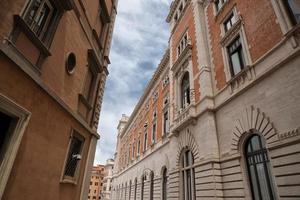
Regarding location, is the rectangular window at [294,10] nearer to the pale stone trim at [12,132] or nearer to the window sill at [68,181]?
the pale stone trim at [12,132]

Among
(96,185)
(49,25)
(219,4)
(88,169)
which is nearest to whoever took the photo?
(49,25)

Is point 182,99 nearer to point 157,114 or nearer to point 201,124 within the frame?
point 201,124

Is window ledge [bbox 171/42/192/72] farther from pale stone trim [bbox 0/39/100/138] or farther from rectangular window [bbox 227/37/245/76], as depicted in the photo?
pale stone trim [bbox 0/39/100/138]

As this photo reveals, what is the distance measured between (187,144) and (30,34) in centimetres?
989

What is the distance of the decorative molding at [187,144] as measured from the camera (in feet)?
35.1

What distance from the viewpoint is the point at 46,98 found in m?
5.03

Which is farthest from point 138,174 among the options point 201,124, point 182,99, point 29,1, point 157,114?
point 29,1

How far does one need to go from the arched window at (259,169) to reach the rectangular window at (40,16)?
326 inches

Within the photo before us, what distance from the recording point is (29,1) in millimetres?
4477

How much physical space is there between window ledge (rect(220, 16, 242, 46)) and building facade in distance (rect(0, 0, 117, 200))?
6941 mm

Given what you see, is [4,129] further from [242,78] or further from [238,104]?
[242,78]

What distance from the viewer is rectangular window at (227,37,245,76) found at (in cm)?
934

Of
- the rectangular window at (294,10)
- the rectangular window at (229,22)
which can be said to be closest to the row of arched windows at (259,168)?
the rectangular window at (294,10)

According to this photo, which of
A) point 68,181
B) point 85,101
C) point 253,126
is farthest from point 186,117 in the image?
point 68,181
